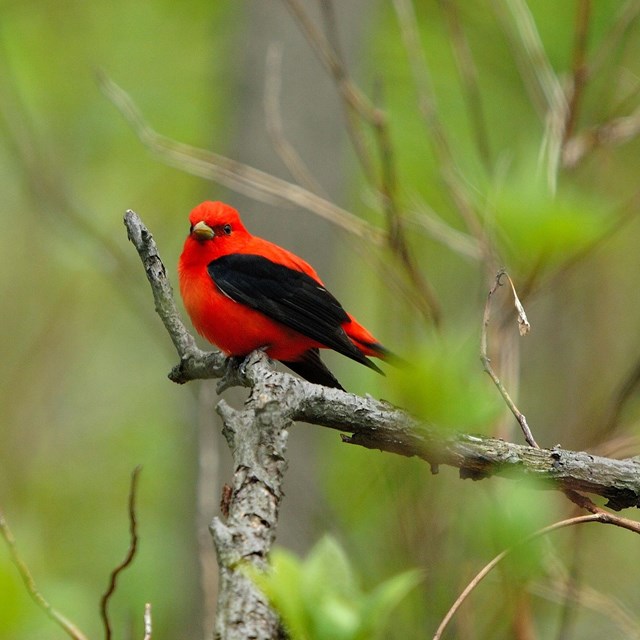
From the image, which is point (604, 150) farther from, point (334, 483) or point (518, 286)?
point (334, 483)

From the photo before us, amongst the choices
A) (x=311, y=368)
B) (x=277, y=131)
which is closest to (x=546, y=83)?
(x=277, y=131)

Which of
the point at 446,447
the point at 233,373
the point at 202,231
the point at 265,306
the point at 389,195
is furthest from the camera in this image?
the point at 202,231

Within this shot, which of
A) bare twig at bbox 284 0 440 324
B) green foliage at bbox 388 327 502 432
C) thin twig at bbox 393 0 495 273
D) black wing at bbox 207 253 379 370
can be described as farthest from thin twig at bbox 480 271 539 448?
black wing at bbox 207 253 379 370

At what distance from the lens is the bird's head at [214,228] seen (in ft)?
14.2

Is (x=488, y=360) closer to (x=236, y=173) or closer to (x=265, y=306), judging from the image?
(x=265, y=306)

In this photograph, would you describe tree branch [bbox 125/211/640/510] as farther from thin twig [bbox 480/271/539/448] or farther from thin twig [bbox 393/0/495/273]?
thin twig [bbox 393/0/495/273]

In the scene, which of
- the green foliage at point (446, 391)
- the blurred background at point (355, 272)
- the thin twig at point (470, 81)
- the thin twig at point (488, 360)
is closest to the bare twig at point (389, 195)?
the blurred background at point (355, 272)

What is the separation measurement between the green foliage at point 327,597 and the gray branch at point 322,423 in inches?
5.5

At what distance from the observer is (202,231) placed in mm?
4301

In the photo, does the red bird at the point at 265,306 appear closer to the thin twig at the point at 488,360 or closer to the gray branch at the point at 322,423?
the gray branch at the point at 322,423

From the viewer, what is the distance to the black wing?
3.71 m

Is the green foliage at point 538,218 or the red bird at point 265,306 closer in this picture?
the green foliage at point 538,218

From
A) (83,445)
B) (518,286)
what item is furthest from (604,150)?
(83,445)

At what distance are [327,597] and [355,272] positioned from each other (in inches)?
295
